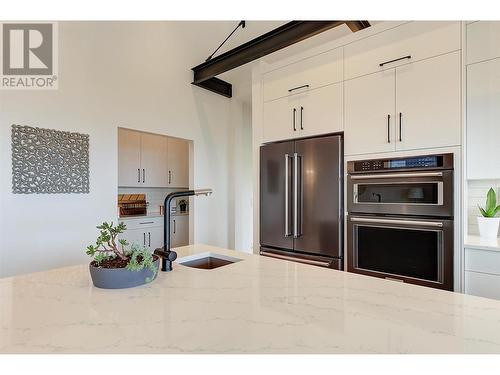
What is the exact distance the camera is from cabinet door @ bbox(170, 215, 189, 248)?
471 centimetres

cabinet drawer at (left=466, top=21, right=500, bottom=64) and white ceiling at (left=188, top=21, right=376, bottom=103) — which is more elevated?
white ceiling at (left=188, top=21, right=376, bottom=103)

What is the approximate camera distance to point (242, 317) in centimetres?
79

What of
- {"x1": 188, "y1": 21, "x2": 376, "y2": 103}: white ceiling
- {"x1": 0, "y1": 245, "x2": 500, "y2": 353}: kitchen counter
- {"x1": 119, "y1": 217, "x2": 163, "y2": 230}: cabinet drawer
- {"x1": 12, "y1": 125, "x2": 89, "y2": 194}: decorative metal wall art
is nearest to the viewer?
{"x1": 0, "y1": 245, "x2": 500, "y2": 353}: kitchen counter

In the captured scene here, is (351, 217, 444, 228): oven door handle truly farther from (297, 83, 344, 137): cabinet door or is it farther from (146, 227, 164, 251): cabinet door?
(146, 227, 164, 251): cabinet door

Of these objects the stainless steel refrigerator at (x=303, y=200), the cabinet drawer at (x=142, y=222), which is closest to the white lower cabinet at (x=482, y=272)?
the stainless steel refrigerator at (x=303, y=200)

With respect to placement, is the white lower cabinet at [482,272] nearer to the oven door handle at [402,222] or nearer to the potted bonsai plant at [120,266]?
the oven door handle at [402,222]

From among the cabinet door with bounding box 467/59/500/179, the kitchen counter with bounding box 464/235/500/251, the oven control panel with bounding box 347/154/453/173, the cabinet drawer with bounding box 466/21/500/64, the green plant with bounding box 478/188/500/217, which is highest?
the cabinet drawer with bounding box 466/21/500/64

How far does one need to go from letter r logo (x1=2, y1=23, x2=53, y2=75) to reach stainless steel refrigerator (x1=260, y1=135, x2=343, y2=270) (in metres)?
2.19

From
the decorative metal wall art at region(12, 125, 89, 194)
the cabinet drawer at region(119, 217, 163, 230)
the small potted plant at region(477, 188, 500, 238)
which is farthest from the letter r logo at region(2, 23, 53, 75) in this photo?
the small potted plant at region(477, 188, 500, 238)

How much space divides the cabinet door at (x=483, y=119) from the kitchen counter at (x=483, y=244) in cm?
44

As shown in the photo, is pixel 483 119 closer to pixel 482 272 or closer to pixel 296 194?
pixel 482 272

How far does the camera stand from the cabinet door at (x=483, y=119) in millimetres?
1957

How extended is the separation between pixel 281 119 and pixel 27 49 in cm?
236

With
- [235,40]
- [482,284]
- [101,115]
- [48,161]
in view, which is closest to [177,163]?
[101,115]
